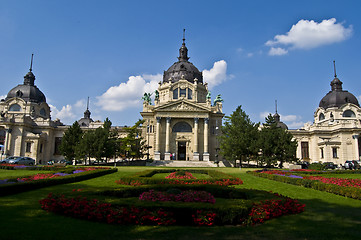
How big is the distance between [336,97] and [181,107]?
4591 centimetres

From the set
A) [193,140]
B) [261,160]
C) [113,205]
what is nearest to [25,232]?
[113,205]

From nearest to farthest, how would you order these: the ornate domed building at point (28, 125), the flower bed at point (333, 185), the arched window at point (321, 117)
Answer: the flower bed at point (333, 185) → the ornate domed building at point (28, 125) → the arched window at point (321, 117)

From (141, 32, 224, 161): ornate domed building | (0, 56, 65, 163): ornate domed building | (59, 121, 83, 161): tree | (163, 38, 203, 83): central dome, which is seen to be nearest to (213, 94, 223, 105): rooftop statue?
(141, 32, 224, 161): ornate domed building

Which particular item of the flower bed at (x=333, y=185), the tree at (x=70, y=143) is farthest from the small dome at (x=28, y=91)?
the flower bed at (x=333, y=185)

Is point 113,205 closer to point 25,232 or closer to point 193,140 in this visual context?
point 25,232

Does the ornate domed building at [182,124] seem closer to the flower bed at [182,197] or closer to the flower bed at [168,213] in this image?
the flower bed at [182,197]

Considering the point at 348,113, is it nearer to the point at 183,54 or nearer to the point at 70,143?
the point at 183,54

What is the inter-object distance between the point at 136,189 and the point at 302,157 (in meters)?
64.2

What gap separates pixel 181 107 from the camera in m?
56.4

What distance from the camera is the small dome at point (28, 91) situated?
70.3 m

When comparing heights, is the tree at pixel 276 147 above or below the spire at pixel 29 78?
below

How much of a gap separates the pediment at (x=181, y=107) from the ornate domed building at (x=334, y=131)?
2810cm

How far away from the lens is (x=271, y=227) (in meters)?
8.30

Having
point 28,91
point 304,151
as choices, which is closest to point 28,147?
point 28,91
